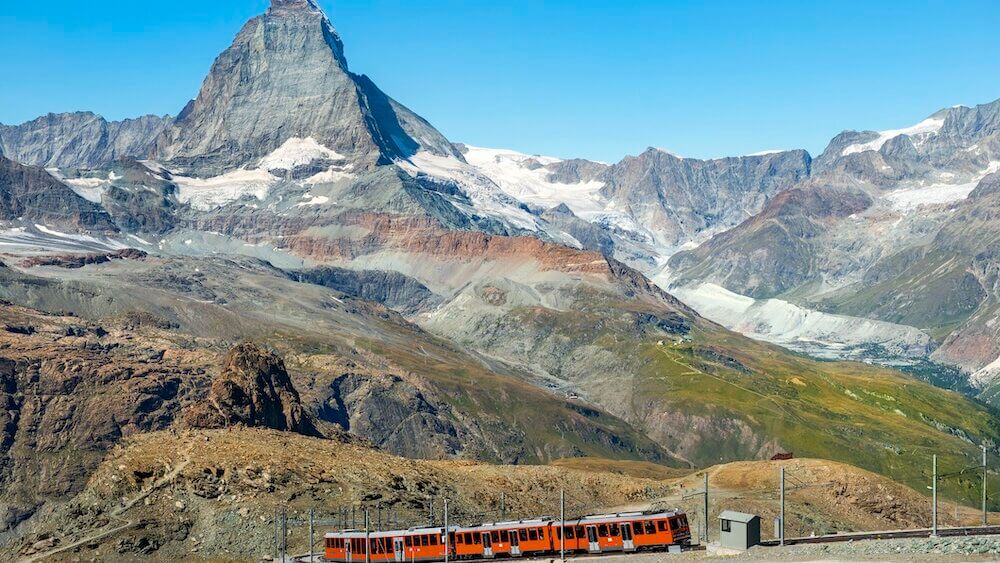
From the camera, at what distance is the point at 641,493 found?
480ft

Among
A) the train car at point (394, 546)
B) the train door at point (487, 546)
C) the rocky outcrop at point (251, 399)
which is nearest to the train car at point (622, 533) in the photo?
the train door at point (487, 546)

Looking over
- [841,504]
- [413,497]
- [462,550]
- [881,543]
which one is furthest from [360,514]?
[841,504]

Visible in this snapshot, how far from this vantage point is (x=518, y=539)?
9744 cm

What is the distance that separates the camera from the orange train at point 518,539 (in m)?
96.1

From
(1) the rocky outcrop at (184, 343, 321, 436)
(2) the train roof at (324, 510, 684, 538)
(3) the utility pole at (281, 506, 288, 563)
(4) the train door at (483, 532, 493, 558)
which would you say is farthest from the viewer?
(1) the rocky outcrop at (184, 343, 321, 436)

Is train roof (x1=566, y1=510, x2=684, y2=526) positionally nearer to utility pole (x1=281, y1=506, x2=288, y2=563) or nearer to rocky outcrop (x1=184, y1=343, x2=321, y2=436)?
utility pole (x1=281, y1=506, x2=288, y2=563)

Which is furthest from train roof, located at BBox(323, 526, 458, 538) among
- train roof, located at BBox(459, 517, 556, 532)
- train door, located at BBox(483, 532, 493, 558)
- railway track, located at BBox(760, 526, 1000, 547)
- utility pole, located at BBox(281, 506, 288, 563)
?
railway track, located at BBox(760, 526, 1000, 547)

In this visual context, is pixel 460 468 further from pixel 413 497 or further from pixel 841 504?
pixel 841 504

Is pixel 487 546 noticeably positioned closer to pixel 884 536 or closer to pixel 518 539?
pixel 518 539

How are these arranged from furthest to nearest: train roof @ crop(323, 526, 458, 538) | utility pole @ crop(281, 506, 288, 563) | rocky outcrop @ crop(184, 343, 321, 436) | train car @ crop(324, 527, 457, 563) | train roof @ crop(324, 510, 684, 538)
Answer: rocky outcrop @ crop(184, 343, 321, 436), utility pole @ crop(281, 506, 288, 563), train roof @ crop(323, 526, 458, 538), train car @ crop(324, 527, 457, 563), train roof @ crop(324, 510, 684, 538)

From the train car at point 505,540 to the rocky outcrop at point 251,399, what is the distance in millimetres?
50474

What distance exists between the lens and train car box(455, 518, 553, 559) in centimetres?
9700

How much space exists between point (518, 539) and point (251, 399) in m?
70.3

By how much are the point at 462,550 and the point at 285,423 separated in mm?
72841
